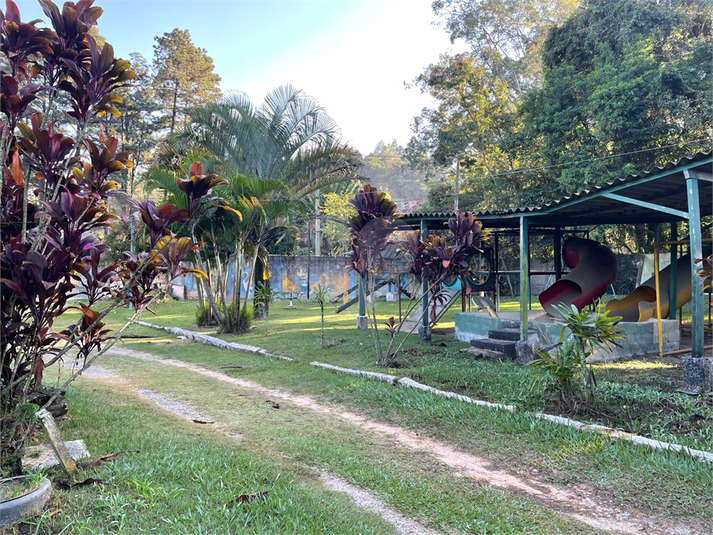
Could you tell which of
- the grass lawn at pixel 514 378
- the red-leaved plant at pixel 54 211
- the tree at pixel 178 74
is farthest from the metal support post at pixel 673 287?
the tree at pixel 178 74

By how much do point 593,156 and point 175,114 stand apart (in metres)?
23.3

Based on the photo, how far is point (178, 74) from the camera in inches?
1163

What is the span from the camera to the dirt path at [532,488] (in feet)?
10.1

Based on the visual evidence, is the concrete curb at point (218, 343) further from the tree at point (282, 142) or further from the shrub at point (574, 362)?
the shrub at point (574, 362)

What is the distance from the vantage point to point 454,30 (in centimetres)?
2661

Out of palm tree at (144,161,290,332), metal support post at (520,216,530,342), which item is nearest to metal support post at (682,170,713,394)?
metal support post at (520,216,530,342)

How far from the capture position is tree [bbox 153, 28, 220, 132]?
97.8ft

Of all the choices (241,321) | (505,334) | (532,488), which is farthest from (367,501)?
(241,321)

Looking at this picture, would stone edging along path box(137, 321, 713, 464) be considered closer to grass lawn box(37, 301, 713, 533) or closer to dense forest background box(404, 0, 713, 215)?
grass lawn box(37, 301, 713, 533)

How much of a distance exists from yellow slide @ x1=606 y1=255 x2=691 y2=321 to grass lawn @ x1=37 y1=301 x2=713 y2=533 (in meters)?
1.93

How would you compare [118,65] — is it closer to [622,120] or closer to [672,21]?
[622,120]

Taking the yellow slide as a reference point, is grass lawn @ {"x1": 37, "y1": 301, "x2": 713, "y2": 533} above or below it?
below

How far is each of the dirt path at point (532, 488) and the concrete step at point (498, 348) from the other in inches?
145

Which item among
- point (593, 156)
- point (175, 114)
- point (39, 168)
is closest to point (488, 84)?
point (593, 156)
